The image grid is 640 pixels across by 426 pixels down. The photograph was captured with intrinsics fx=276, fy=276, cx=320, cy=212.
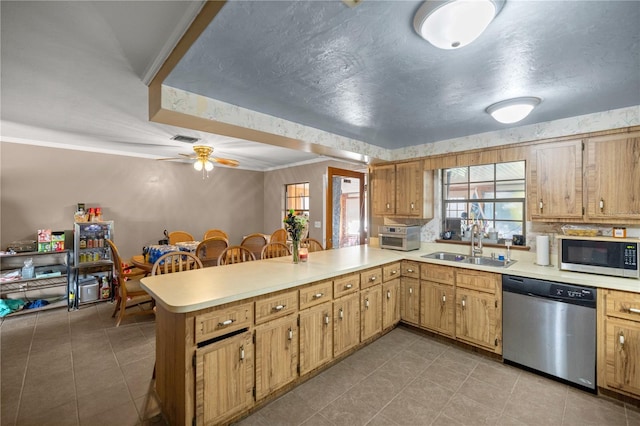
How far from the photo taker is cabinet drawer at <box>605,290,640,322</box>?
2.03m

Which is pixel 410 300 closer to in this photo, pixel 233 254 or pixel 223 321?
pixel 233 254

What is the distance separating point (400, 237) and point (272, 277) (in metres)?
2.07

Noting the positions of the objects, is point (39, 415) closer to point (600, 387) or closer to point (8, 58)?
point (8, 58)

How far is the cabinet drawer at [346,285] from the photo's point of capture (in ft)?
8.29

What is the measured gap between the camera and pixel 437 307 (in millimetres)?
3045

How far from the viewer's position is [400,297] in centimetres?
337

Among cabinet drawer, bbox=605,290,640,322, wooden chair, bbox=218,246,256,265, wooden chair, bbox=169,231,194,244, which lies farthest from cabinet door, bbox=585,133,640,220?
wooden chair, bbox=169,231,194,244

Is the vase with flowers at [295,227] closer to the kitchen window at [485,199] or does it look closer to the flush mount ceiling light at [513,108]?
the flush mount ceiling light at [513,108]

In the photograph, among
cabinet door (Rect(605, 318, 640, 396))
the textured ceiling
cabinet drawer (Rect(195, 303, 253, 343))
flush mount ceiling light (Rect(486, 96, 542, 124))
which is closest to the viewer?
the textured ceiling

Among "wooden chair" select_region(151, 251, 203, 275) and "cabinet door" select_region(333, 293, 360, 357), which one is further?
"cabinet door" select_region(333, 293, 360, 357)

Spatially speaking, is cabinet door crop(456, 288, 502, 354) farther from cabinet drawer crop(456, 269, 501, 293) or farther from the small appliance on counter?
the small appliance on counter

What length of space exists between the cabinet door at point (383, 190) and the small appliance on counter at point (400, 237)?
338 mm

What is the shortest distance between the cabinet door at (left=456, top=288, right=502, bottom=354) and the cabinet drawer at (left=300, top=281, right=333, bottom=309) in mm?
1451

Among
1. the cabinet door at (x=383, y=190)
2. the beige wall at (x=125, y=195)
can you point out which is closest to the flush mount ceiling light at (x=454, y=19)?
the cabinet door at (x=383, y=190)
